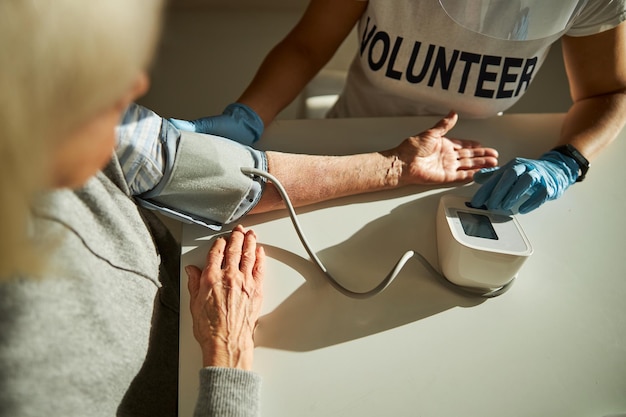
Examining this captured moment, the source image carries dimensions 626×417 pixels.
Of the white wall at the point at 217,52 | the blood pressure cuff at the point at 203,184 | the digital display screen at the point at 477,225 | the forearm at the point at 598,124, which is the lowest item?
the digital display screen at the point at 477,225

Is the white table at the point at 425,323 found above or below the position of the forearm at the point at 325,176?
below

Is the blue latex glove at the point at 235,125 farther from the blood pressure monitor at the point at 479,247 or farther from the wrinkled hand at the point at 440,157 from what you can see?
the blood pressure monitor at the point at 479,247

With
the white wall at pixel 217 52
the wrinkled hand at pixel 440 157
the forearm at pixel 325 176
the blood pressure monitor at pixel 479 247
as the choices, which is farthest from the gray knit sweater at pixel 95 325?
the white wall at pixel 217 52

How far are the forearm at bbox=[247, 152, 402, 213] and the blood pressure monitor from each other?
0.43ft

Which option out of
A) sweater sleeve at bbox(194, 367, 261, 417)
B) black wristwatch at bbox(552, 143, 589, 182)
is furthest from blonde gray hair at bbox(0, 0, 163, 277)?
black wristwatch at bbox(552, 143, 589, 182)

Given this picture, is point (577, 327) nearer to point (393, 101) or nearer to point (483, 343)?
point (483, 343)

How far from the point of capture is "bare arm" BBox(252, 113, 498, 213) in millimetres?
733

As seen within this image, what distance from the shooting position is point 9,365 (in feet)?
1.46

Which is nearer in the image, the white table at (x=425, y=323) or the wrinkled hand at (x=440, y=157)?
the white table at (x=425, y=323)

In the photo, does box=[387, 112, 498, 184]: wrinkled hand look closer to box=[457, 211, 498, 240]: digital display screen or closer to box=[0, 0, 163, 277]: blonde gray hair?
box=[457, 211, 498, 240]: digital display screen

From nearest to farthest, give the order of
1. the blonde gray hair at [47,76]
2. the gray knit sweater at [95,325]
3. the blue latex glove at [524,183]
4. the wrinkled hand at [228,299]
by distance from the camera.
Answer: the blonde gray hair at [47,76]
the gray knit sweater at [95,325]
the wrinkled hand at [228,299]
the blue latex glove at [524,183]

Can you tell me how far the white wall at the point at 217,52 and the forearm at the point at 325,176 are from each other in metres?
0.80

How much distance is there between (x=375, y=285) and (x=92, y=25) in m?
0.48

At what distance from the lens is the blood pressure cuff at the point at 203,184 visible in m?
0.64
